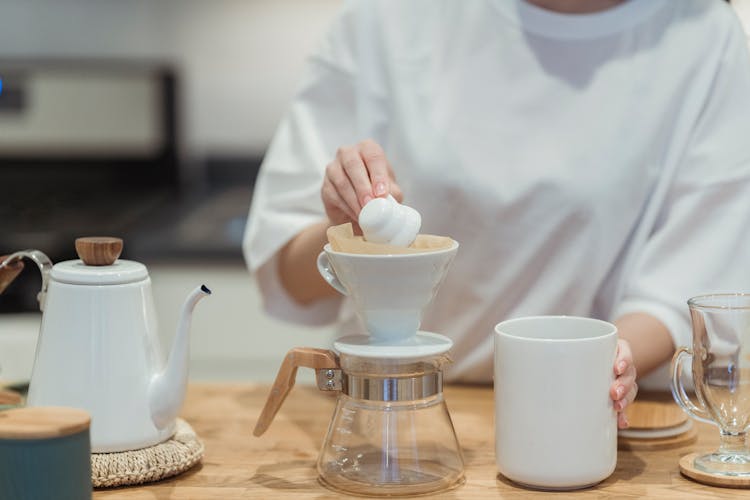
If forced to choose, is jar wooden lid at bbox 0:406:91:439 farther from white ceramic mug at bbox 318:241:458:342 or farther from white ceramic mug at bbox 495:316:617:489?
white ceramic mug at bbox 495:316:617:489

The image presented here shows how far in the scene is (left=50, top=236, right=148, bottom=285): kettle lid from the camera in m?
1.02

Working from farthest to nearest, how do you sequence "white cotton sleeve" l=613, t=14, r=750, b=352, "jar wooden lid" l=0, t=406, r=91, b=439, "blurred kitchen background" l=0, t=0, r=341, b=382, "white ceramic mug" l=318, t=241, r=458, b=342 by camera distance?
"blurred kitchen background" l=0, t=0, r=341, b=382 < "white cotton sleeve" l=613, t=14, r=750, b=352 < "white ceramic mug" l=318, t=241, r=458, b=342 < "jar wooden lid" l=0, t=406, r=91, b=439

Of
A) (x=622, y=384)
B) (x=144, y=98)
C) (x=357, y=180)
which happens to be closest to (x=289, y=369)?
(x=357, y=180)

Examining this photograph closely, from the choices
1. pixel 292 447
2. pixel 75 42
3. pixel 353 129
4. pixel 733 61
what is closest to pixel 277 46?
pixel 75 42

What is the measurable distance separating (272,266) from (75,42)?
1.77 metres

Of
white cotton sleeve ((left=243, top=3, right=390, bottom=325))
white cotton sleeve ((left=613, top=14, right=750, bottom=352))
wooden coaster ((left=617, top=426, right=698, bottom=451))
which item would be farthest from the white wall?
wooden coaster ((left=617, top=426, right=698, bottom=451))

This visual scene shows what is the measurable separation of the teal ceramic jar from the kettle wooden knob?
0.20 meters

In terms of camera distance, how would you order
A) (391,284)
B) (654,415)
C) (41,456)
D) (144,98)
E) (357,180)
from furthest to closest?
(144,98)
(654,415)
(357,180)
(391,284)
(41,456)

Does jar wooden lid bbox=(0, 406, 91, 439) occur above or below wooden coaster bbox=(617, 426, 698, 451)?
above

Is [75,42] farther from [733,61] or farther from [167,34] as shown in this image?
[733,61]

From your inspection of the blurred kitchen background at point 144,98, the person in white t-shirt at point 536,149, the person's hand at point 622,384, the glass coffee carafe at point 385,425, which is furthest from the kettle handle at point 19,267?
the blurred kitchen background at point 144,98

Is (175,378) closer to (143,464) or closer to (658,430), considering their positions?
(143,464)

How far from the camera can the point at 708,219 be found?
138 centimetres

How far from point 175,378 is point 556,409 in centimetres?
35
